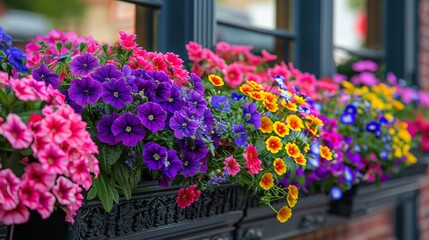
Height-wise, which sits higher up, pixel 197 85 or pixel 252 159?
pixel 197 85

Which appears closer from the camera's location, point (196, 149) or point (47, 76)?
point (47, 76)

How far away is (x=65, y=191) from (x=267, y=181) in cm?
63

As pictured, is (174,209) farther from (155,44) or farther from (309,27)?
(309,27)

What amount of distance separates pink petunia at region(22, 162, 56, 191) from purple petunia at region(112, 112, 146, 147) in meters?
0.22

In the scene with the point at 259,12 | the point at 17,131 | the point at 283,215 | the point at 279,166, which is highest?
the point at 259,12

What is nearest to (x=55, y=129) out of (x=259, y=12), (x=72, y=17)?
(x=72, y=17)

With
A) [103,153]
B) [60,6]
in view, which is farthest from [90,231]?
[60,6]

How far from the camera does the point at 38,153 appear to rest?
105cm

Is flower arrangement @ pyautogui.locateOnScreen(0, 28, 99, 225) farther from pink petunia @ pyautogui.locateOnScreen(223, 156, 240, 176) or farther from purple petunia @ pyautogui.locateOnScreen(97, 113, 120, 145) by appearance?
pink petunia @ pyautogui.locateOnScreen(223, 156, 240, 176)

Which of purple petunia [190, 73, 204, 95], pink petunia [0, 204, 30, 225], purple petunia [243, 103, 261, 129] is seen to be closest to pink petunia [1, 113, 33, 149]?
pink petunia [0, 204, 30, 225]

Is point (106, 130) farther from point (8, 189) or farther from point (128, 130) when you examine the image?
point (8, 189)

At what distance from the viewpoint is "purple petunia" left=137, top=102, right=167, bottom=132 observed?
1.29 metres

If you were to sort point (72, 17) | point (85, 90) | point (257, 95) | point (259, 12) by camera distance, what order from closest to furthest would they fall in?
point (85, 90) → point (257, 95) → point (72, 17) → point (259, 12)

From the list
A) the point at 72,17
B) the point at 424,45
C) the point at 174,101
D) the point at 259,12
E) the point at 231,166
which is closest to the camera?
the point at 174,101
